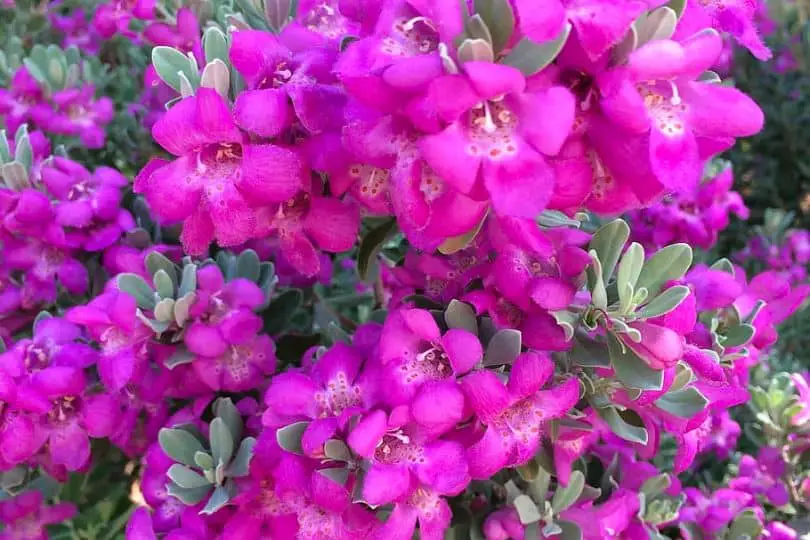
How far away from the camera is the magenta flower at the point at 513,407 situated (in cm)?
96

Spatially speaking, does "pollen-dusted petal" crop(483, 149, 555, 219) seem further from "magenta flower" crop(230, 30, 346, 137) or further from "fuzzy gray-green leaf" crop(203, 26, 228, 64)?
"fuzzy gray-green leaf" crop(203, 26, 228, 64)

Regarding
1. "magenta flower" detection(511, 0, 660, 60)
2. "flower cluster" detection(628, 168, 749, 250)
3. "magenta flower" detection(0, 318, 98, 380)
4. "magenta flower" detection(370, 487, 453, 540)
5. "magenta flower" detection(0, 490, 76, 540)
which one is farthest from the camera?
"flower cluster" detection(628, 168, 749, 250)

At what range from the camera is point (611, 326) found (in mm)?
973

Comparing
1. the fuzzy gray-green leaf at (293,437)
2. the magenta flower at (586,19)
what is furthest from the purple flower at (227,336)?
the magenta flower at (586,19)

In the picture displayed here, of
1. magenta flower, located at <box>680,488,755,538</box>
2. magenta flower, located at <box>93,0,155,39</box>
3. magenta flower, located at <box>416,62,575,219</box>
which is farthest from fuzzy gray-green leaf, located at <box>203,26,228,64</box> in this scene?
magenta flower, located at <box>680,488,755,538</box>

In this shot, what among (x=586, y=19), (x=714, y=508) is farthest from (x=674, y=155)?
(x=714, y=508)

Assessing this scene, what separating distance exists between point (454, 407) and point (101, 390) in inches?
29.3

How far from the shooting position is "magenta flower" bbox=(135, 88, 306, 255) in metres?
0.92

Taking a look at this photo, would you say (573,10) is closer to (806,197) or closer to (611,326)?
(611,326)

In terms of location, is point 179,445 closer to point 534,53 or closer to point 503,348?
point 503,348

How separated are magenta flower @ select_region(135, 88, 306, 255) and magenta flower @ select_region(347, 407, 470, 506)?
0.29 m

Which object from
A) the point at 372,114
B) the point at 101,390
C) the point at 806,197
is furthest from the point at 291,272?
the point at 806,197

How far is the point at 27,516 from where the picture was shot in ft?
5.42

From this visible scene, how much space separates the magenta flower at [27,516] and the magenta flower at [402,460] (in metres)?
1.00
